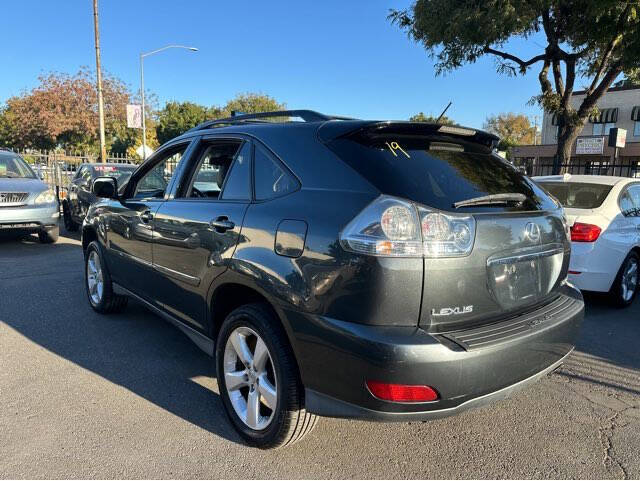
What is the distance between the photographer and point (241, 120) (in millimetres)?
3449

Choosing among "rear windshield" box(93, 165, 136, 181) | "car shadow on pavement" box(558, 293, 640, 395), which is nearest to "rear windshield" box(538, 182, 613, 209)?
"car shadow on pavement" box(558, 293, 640, 395)

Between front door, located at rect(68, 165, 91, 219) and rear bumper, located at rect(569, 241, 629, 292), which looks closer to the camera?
rear bumper, located at rect(569, 241, 629, 292)

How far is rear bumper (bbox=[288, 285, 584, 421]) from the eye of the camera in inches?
81.6

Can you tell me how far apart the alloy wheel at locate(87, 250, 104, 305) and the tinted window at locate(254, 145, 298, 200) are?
2780mm

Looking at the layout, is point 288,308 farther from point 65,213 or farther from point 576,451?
point 65,213

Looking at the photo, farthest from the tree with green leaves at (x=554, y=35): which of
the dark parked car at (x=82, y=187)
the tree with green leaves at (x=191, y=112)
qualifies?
the tree with green leaves at (x=191, y=112)

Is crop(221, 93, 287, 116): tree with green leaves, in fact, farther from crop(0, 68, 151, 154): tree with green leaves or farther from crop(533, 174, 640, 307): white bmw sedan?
crop(533, 174, 640, 307): white bmw sedan

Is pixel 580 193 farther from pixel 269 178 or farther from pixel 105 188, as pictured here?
pixel 105 188

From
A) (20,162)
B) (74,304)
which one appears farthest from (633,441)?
(20,162)

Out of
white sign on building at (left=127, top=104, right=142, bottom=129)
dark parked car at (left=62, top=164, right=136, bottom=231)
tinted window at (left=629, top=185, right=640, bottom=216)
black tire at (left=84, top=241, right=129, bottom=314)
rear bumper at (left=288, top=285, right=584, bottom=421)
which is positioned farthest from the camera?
white sign on building at (left=127, top=104, right=142, bottom=129)

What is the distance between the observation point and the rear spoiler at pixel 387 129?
2516mm

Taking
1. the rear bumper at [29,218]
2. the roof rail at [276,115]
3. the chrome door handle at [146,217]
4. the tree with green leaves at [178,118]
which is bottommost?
the rear bumper at [29,218]

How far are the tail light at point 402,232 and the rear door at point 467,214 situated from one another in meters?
0.01

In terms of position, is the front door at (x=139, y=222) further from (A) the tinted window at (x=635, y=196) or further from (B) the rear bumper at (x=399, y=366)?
(A) the tinted window at (x=635, y=196)
